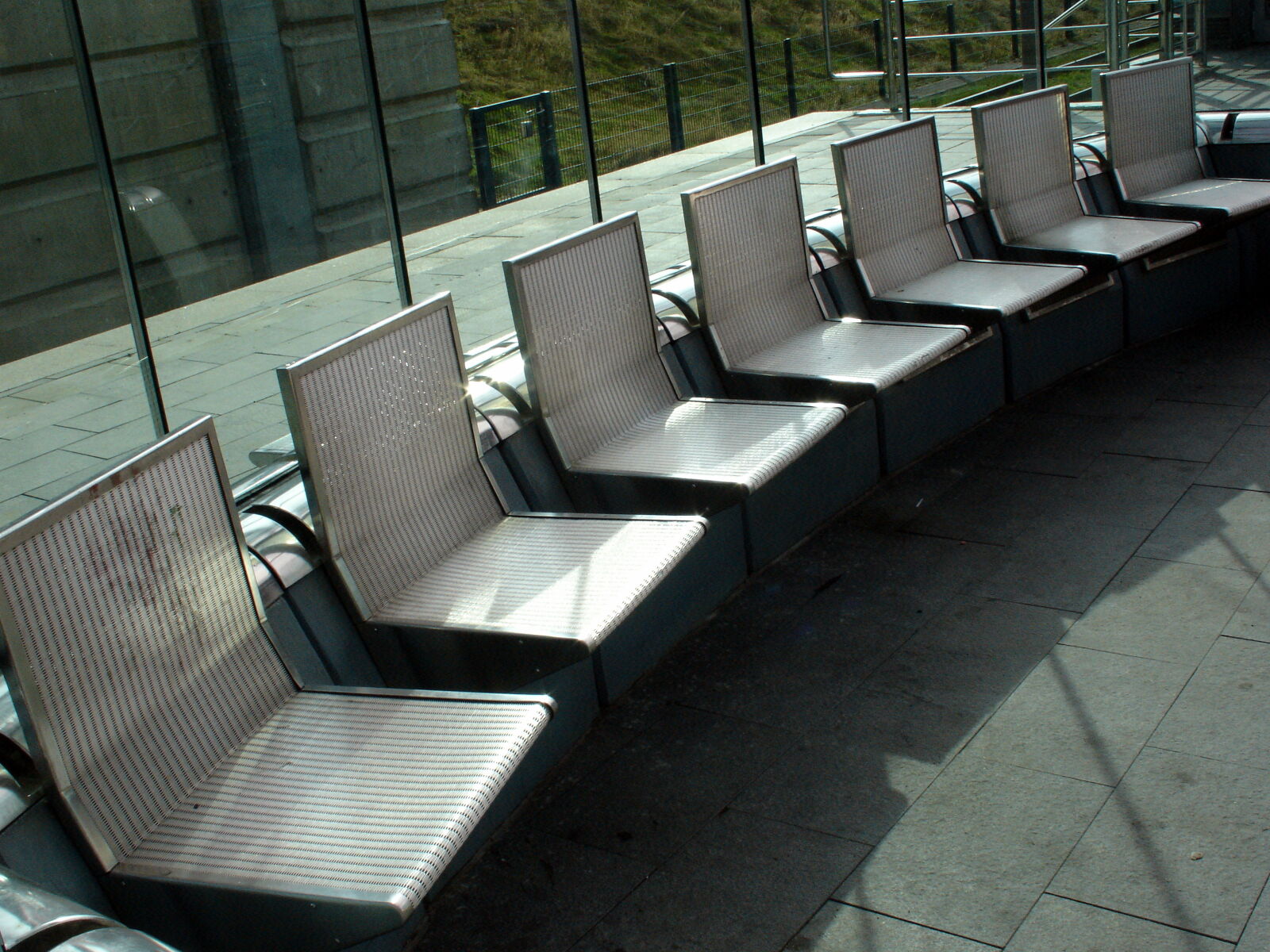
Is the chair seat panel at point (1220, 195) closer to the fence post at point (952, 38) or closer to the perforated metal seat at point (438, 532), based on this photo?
the fence post at point (952, 38)

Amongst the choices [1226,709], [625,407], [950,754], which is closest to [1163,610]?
[1226,709]

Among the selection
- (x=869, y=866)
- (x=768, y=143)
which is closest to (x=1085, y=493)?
(x=768, y=143)

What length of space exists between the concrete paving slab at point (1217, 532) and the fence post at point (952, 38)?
317 centimetres

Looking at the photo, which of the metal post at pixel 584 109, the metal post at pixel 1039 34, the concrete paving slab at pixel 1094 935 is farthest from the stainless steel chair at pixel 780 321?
the metal post at pixel 1039 34

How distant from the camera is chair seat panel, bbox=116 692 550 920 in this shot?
92.6 inches

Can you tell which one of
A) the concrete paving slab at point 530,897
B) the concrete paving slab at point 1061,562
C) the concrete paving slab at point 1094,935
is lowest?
the concrete paving slab at point 530,897

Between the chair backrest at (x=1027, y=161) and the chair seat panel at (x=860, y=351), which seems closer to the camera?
the chair seat panel at (x=860, y=351)

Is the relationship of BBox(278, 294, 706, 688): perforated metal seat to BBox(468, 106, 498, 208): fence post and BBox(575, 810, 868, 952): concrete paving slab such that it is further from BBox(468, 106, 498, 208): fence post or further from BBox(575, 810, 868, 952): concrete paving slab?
BBox(468, 106, 498, 208): fence post

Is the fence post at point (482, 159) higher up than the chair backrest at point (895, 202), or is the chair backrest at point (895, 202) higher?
the fence post at point (482, 159)

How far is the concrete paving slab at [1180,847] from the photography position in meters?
2.96

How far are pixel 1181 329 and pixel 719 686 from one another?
161 inches

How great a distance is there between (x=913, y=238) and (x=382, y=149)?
247 centimetres

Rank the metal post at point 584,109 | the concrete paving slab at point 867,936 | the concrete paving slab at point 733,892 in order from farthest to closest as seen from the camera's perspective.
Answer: the metal post at point 584,109 → the concrete paving slab at point 733,892 → the concrete paving slab at point 867,936

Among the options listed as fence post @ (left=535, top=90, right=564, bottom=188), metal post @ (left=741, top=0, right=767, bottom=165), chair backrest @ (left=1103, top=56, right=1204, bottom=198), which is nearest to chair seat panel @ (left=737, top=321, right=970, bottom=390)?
fence post @ (left=535, top=90, right=564, bottom=188)
